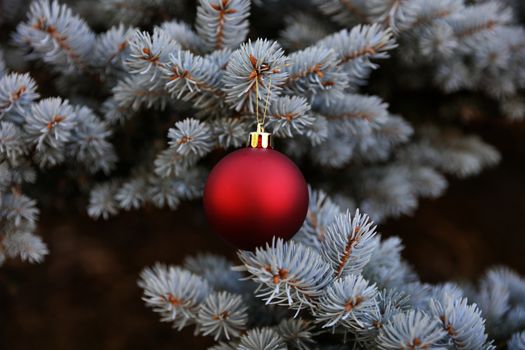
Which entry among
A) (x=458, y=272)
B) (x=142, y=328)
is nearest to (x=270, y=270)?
(x=142, y=328)

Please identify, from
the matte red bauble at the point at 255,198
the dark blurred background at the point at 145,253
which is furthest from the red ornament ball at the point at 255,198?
the dark blurred background at the point at 145,253

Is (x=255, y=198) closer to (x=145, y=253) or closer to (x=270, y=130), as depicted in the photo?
(x=270, y=130)

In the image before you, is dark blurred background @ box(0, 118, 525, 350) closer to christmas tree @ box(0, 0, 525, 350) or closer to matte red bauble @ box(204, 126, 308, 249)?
christmas tree @ box(0, 0, 525, 350)

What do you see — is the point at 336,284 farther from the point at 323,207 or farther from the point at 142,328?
the point at 142,328

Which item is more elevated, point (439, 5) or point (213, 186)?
point (439, 5)

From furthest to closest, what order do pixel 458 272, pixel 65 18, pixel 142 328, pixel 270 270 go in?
pixel 458 272, pixel 142 328, pixel 65 18, pixel 270 270

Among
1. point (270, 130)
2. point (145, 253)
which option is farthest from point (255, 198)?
point (145, 253)
